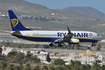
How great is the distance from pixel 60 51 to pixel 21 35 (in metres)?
56.3

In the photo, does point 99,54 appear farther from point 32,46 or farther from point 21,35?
point 21,35

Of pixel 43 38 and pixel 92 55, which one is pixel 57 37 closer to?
pixel 43 38

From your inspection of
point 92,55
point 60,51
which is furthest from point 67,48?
point 92,55

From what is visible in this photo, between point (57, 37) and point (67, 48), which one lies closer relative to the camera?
point (57, 37)

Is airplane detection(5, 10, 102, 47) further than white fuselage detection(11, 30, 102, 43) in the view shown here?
No

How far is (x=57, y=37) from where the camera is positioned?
8612 centimetres

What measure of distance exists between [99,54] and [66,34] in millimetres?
49153

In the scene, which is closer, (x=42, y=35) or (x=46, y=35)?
(x=42, y=35)

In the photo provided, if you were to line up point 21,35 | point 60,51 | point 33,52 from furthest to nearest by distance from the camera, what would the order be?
point 60,51 < point 33,52 < point 21,35

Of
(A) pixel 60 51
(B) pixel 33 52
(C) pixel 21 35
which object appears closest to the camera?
(C) pixel 21 35

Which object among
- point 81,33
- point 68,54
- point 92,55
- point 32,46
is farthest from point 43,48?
point 81,33

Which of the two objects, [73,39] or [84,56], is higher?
[73,39]

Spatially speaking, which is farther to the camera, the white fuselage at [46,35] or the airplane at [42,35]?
the white fuselage at [46,35]

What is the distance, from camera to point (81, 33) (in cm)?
8756
